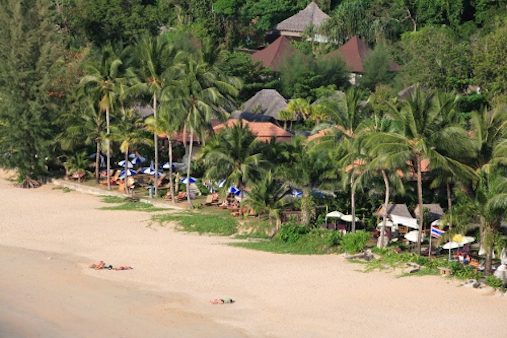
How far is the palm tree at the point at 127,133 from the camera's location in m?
41.9

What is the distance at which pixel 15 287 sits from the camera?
92.0 feet

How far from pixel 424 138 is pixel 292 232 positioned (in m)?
6.06

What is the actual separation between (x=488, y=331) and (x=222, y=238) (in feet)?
40.9

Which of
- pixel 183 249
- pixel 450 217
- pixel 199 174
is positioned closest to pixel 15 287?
pixel 183 249

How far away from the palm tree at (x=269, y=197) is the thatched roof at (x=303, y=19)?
1614 inches

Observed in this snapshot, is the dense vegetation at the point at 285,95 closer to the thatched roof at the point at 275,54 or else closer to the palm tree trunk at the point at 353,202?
the palm tree trunk at the point at 353,202

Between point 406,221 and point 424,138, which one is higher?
point 424,138

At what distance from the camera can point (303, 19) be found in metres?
75.3

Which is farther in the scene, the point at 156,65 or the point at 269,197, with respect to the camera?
the point at 156,65

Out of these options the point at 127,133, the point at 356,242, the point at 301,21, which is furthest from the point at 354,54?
the point at 356,242

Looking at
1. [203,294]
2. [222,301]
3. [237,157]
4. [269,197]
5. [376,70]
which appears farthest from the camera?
[376,70]

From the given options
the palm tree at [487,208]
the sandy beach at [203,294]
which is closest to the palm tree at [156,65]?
the sandy beach at [203,294]

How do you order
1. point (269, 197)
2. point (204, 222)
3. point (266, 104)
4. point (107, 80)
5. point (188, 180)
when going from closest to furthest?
point (269, 197), point (204, 222), point (188, 180), point (107, 80), point (266, 104)

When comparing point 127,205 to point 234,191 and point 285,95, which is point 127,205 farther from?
point 285,95
